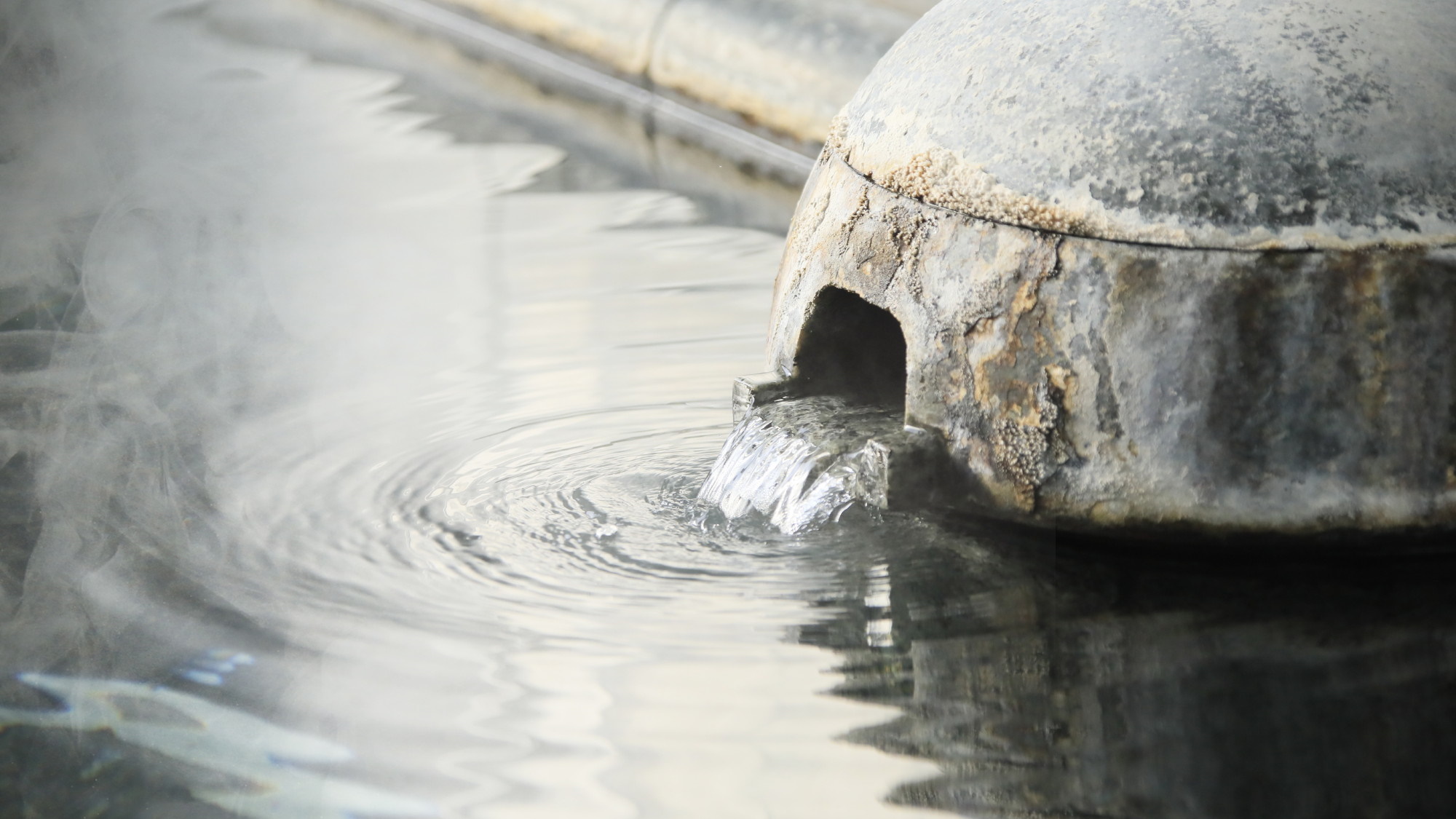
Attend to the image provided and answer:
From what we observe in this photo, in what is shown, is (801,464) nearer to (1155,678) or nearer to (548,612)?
(548,612)

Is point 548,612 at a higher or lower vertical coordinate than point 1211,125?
lower

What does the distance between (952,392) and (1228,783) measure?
2.80ft

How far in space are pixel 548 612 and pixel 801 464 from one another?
559 mm

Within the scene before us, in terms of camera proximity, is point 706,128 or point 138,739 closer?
point 138,739

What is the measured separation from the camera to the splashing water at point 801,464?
10.4ft

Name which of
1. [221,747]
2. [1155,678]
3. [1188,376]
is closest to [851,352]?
[1188,376]

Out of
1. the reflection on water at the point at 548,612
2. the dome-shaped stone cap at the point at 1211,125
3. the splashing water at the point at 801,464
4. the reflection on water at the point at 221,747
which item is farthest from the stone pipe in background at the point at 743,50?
the reflection on water at the point at 221,747

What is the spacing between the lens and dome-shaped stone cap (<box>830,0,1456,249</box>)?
271 centimetres

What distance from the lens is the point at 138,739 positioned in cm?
268

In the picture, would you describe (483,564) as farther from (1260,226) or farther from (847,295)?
(1260,226)

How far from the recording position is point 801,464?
3.22 m

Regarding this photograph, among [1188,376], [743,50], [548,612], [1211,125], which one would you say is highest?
[743,50]

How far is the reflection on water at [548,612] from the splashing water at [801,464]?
6cm

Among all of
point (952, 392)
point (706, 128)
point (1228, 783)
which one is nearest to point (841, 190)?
point (952, 392)
